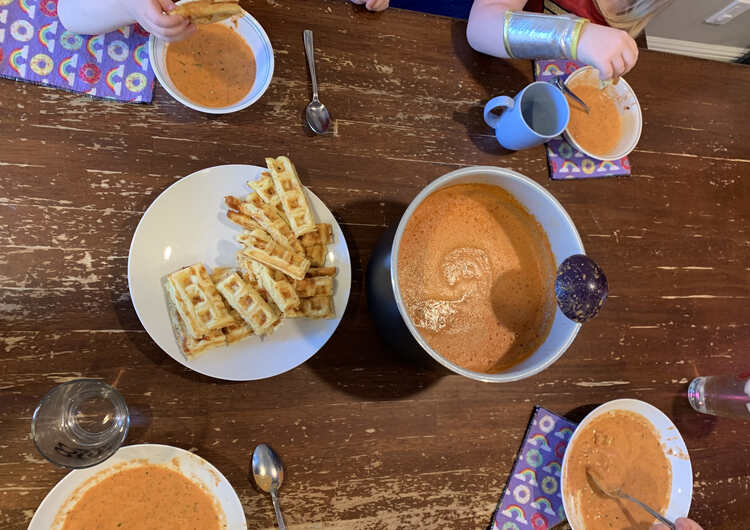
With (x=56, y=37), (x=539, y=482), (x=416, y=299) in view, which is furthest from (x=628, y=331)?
(x=56, y=37)

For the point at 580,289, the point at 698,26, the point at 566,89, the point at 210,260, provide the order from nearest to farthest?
the point at 580,289 < the point at 210,260 < the point at 566,89 < the point at 698,26

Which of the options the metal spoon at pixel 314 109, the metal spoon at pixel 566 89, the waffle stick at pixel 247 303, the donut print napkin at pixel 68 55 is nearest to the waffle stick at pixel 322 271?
the waffle stick at pixel 247 303

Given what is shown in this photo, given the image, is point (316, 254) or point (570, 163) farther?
point (570, 163)

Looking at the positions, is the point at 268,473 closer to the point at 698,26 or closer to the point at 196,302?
the point at 196,302

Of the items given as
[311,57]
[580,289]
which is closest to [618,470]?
[580,289]

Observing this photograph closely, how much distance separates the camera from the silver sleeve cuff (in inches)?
41.4

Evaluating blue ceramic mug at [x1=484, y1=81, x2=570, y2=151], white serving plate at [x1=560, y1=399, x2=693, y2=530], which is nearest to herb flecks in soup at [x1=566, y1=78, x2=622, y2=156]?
blue ceramic mug at [x1=484, y1=81, x2=570, y2=151]

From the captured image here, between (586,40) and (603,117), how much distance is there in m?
0.23

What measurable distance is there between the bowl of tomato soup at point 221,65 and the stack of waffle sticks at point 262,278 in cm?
19

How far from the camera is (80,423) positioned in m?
0.86

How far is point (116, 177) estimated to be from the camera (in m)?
0.97

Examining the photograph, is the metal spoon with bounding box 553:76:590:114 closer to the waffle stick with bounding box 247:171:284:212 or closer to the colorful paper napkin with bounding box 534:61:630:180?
the colorful paper napkin with bounding box 534:61:630:180

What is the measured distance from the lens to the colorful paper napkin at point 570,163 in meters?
1.19

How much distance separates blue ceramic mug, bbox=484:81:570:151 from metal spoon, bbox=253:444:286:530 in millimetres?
834
